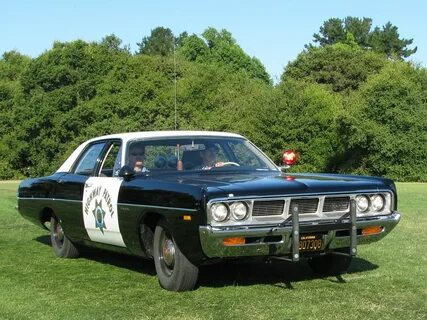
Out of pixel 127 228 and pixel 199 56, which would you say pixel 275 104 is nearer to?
pixel 199 56

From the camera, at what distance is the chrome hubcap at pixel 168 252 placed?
6895 millimetres

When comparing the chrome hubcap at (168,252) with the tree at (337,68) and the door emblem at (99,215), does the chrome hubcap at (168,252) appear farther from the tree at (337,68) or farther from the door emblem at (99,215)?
the tree at (337,68)

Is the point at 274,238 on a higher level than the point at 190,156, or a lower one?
lower

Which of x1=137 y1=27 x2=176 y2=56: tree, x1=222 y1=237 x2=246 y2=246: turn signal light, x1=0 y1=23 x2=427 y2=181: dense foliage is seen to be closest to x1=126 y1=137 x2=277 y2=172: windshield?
x1=222 y1=237 x2=246 y2=246: turn signal light

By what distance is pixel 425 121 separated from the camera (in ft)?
176

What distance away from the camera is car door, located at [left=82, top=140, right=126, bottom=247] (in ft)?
25.3

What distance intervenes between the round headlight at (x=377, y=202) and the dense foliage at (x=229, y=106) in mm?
47261

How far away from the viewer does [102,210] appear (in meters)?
7.94

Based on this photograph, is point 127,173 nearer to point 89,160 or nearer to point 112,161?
point 112,161

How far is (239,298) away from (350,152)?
51204 mm

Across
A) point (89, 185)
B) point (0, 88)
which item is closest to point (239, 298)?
point (89, 185)

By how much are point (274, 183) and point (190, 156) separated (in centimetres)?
153

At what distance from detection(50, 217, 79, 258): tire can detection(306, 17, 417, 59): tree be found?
80785 millimetres

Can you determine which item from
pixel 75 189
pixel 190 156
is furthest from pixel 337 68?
pixel 190 156
